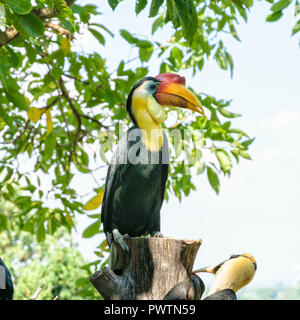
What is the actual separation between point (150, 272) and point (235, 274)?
457 mm

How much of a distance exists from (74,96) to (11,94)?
144 centimetres

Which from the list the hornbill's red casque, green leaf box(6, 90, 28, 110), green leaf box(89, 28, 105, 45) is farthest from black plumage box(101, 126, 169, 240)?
green leaf box(89, 28, 105, 45)

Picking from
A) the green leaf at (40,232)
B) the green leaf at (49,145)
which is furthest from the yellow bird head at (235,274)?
the green leaf at (40,232)

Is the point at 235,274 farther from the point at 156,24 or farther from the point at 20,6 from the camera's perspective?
the point at 156,24

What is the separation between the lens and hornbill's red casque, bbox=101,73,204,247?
299 cm

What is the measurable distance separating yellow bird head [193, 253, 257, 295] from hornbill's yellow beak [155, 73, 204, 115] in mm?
1023

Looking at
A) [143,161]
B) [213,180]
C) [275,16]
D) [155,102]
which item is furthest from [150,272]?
[275,16]

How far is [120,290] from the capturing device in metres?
2.39

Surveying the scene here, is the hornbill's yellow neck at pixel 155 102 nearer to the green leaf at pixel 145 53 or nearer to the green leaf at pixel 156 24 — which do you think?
the green leaf at pixel 145 53

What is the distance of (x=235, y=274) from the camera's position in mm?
2289

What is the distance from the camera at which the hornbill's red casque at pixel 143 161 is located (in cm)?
299
